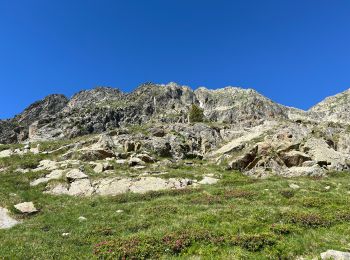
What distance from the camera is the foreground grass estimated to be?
1902 cm

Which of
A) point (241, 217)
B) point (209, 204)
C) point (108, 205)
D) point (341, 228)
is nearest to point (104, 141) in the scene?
point (108, 205)

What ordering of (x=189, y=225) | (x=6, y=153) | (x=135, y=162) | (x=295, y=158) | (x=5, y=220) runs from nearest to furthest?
(x=189, y=225) → (x=5, y=220) → (x=295, y=158) → (x=135, y=162) → (x=6, y=153)

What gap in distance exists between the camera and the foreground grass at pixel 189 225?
19.0 meters

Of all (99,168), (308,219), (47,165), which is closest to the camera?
(308,219)

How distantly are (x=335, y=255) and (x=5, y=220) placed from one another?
2437cm

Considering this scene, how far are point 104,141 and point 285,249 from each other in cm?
4337

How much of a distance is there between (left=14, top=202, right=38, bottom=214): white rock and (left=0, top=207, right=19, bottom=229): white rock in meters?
1.27

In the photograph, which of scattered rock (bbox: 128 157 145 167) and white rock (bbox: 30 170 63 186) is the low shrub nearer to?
scattered rock (bbox: 128 157 145 167)

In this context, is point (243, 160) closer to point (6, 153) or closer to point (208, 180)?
point (208, 180)

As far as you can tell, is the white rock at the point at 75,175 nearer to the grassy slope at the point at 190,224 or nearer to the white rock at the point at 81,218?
the grassy slope at the point at 190,224

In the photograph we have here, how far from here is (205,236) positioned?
20.2 meters

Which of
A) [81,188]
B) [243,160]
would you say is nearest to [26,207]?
[81,188]

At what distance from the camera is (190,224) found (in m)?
22.7

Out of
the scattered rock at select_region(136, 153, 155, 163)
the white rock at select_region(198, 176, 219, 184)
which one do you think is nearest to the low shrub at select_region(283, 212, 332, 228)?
the white rock at select_region(198, 176, 219, 184)
